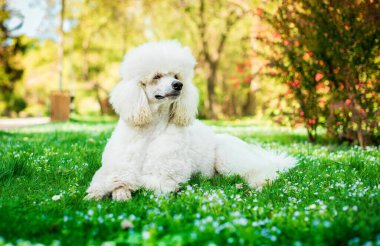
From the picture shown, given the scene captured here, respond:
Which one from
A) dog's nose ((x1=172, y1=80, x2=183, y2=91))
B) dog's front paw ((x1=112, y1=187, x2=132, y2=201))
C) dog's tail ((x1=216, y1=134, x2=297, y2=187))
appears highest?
dog's nose ((x1=172, y1=80, x2=183, y2=91))

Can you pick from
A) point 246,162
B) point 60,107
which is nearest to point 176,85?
point 246,162

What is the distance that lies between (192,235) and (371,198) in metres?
1.83

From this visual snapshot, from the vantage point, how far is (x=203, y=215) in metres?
2.96

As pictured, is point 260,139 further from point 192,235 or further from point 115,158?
point 192,235

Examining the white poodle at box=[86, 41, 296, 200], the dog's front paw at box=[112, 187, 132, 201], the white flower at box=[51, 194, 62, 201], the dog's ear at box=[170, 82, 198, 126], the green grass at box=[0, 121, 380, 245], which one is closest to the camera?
the green grass at box=[0, 121, 380, 245]

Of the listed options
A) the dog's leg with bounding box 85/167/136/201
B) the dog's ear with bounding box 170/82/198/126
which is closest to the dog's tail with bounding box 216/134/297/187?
the dog's ear with bounding box 170/82/198/126

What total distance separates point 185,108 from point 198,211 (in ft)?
4.93

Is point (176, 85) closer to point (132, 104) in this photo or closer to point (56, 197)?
point (132, 104)

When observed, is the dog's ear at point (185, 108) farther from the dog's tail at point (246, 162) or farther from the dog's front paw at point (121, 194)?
the dog's front paw at point (121, 194)

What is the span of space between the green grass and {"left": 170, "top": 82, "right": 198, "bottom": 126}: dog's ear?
72 centimetres

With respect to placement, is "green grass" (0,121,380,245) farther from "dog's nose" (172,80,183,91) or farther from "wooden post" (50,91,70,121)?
"wooden post" (50,91,70,121)

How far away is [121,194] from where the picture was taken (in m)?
3.62

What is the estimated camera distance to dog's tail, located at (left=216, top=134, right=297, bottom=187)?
4641 mm

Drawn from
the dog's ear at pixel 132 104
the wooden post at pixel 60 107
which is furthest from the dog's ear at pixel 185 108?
the wooden post at pixel 60 107
